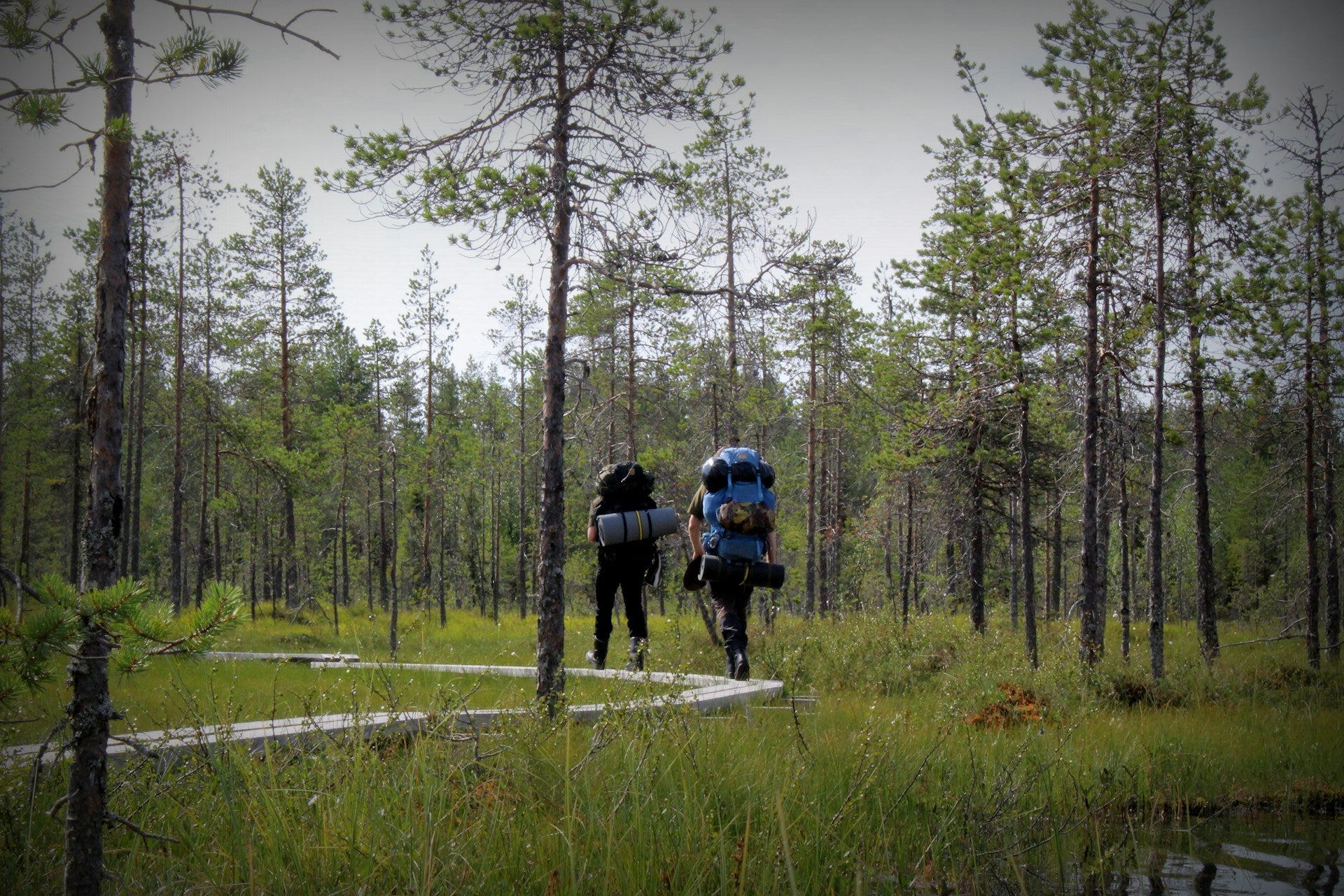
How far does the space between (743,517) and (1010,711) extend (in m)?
3.38

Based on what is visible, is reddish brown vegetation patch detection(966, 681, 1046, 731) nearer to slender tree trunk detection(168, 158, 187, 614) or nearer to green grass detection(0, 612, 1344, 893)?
green grass detection(0, 612, 1344, 893)

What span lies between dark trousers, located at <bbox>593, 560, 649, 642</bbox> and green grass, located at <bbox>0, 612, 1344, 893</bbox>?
210 centimetres

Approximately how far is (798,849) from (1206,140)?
1242 cm

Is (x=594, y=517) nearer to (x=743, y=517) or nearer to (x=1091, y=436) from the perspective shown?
(x=743, y=517)

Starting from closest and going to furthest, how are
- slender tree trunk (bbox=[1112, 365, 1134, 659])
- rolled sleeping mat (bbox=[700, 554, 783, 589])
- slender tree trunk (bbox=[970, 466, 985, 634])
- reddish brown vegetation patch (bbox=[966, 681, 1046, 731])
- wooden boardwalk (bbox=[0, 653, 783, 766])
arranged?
wooden boardwalk (bbox=[0, 653, 783, 766]), reddish brown vegetation patch (bbox=[966, 681, 1046, 731]), rolled sleeping mat (bbox=[700, 554, 783, 589]), slender tree trunk (bbox=[1112, 365, 1134, 659]), slender tree trunk (bbox=[970, 466, 985, 634])

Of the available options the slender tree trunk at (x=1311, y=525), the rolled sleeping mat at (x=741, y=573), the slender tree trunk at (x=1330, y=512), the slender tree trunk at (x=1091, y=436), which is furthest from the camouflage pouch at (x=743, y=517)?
the slender tree trunk at (x=1330, y=512)

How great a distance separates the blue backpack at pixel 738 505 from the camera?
347 inches

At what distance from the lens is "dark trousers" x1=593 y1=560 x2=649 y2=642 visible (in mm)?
A: 9641

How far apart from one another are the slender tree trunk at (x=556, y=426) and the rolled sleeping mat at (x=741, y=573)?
1.84m

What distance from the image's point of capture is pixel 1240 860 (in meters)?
5.12

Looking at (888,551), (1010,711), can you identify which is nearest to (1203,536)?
(1010,711)

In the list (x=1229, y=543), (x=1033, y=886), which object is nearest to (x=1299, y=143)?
(x=1033, y=886)

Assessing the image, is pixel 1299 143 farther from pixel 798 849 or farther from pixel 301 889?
A: pixel 301 889

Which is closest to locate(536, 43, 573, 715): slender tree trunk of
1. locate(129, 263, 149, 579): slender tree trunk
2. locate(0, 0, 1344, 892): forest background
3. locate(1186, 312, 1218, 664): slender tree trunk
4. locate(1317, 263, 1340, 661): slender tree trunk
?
locate(0, 0, 1344, 892): forest background
